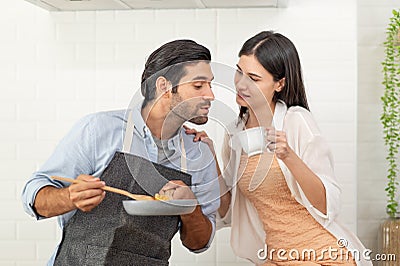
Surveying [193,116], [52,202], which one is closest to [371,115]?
[193,116]

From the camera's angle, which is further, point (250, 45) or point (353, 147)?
point (353, 147)

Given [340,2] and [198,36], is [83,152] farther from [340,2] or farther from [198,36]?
[340,2]

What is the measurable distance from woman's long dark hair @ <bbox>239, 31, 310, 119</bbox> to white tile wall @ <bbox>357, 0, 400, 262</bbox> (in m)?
0.76

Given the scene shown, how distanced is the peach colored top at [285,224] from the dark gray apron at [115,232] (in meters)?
0.28

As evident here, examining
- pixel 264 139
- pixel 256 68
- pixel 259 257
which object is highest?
pixel 256 68

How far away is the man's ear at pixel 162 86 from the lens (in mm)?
Answer: 1995

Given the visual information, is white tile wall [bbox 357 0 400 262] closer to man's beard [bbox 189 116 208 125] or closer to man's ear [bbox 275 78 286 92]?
man's ear [bbox 275 78 286 92]

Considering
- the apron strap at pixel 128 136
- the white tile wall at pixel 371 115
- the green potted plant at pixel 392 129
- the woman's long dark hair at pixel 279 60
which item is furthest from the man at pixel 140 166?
the white tile wall at pixel 371 115

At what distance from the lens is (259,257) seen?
2396mm

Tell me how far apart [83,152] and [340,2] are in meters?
1.18

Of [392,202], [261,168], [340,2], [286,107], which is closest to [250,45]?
[286,107]

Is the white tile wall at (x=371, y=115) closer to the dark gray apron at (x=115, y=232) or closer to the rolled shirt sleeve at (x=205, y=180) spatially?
the rolled shirt sleeve at (x=205, y=180)

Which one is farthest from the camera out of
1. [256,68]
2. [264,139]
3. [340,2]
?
[340,2]

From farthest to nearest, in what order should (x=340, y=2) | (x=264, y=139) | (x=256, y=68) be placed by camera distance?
(x=340, y=2) < (x=256, y=68) < (x=264, y=139)
